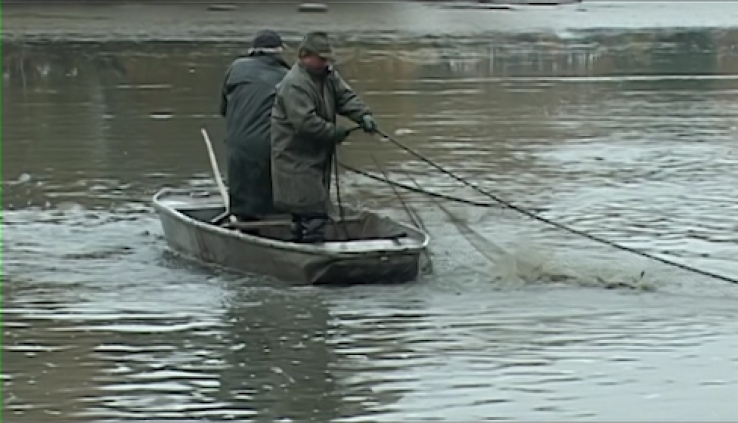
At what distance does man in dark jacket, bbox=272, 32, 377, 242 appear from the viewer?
11.7 m

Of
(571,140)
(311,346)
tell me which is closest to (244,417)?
(311,346)

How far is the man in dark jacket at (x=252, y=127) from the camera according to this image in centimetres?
1243

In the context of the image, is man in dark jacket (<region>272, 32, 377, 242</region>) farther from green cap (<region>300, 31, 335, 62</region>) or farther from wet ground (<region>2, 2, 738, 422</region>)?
wet ground (<region>2, 2, 738, 422</region>)

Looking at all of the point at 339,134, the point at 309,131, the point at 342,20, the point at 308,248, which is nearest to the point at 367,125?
the point at 339,134

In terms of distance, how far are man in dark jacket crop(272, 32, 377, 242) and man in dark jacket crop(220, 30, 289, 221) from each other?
0.46m

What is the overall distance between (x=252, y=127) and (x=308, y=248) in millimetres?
1470

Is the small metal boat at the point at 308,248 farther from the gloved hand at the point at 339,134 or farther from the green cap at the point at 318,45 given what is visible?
the green cap at the point at 318,45

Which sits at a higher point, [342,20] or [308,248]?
[308,248]

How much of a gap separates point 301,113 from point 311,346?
83.3 inches

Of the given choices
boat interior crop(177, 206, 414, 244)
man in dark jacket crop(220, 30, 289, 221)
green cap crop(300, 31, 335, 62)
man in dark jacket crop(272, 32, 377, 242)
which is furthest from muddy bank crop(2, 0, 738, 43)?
green cap crop(300, 31, 335, 62)

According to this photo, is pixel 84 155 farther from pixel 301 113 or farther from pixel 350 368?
pixel 350 368

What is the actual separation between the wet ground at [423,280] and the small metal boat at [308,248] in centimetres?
12

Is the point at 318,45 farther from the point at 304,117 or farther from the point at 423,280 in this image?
the point at 423,280

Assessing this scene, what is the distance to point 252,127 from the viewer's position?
1248 centimetres
